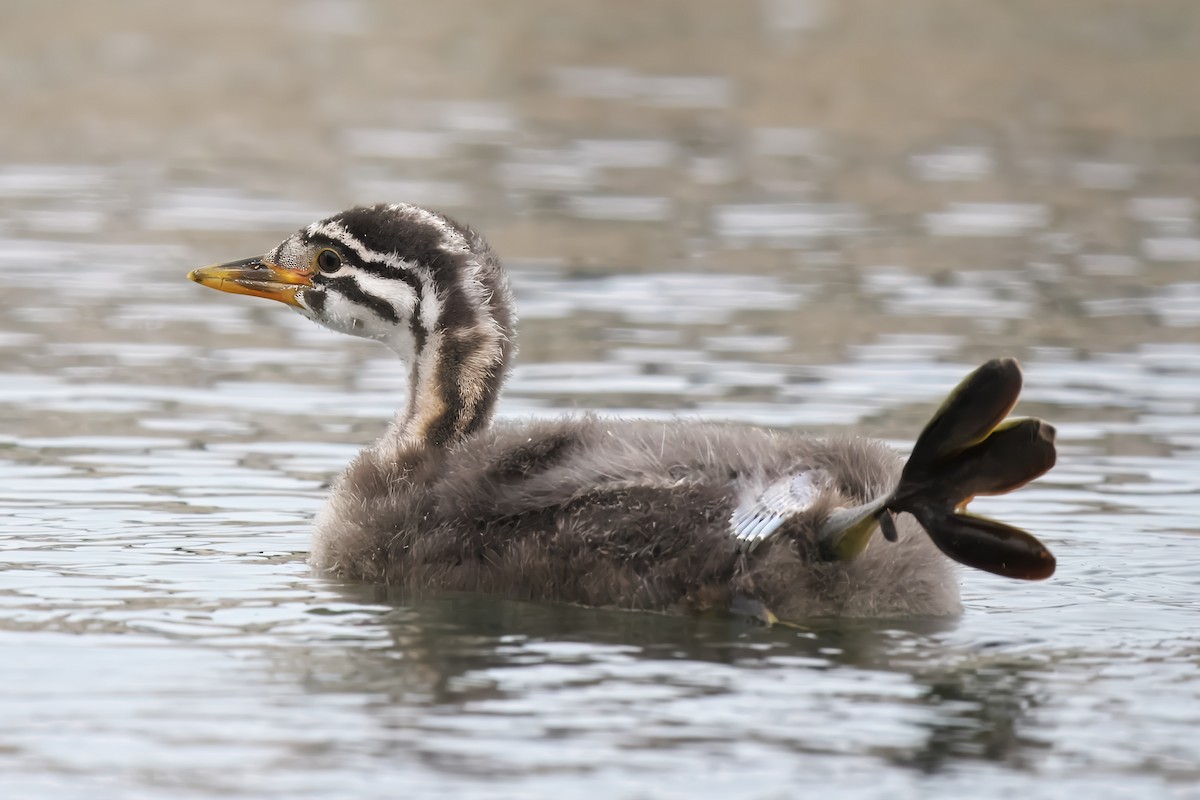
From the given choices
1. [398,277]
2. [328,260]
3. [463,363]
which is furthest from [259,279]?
[463,363]

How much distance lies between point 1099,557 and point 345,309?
12.7 feet

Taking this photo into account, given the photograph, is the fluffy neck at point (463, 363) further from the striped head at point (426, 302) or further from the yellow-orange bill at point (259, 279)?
the yellow-orange bill at point (259, 279)

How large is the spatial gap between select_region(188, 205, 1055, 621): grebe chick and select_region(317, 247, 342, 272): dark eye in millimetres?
172

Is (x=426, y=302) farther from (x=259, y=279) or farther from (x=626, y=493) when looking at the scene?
(x=626, y=493)

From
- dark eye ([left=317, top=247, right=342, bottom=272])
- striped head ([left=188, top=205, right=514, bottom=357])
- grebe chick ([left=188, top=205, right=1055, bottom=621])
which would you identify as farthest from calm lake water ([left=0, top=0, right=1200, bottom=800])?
dark eye ([left=317, top=247, right=342, bottom=272])

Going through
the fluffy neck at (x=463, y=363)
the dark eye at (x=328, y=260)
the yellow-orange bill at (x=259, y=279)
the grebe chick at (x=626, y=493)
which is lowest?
the grebe chick at (x=626, y=493)

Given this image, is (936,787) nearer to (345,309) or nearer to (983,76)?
(345,309)

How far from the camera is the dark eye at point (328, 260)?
1125 centimetres

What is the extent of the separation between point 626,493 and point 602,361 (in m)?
6.81

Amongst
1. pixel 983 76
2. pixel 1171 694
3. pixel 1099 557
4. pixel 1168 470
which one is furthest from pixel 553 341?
pixel 983 76

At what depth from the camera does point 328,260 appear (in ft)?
37.1

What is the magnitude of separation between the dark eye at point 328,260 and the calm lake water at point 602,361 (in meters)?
1.38

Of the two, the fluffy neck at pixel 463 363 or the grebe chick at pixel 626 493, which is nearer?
the grebe chick at pixel 626 493

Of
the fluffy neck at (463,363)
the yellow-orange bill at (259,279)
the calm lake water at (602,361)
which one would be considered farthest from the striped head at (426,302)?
the calm lake water at (602,361)
